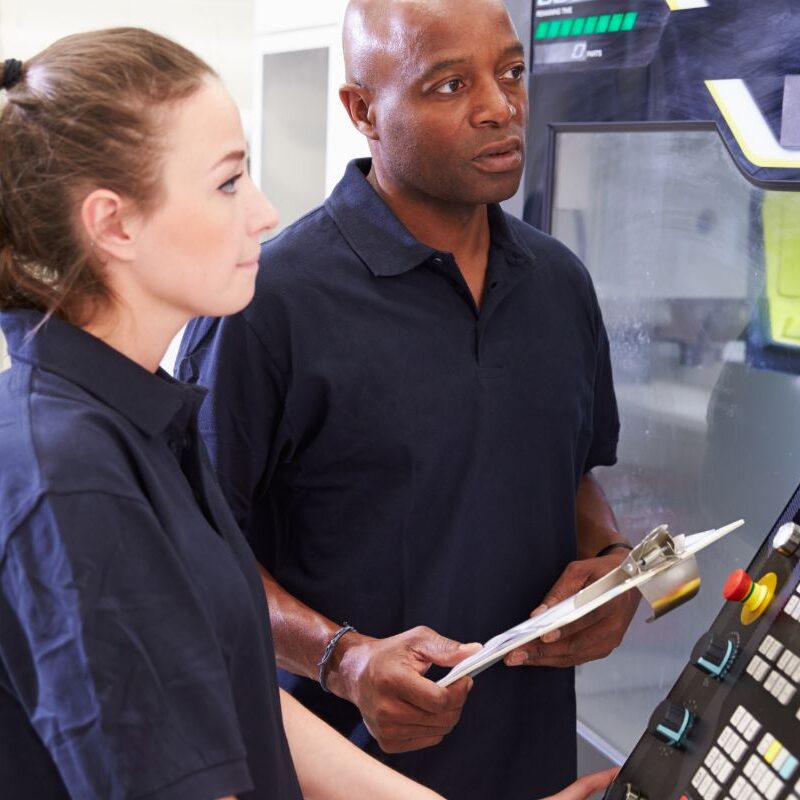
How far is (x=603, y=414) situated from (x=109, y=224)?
2.81 ft

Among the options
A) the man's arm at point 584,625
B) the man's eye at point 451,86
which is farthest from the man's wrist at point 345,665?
the man's eye at point 451,86

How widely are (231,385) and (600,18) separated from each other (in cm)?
73

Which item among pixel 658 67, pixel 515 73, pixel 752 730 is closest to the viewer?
pixel 752 730

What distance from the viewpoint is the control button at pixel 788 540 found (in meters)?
1.04

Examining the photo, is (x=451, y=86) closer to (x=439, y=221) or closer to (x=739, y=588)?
(x=439, y=221)

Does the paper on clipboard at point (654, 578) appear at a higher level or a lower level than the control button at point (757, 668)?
higher

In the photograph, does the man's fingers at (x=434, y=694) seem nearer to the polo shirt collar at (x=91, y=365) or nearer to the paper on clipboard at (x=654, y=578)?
the paper on clipboard at (x=654, y=578)

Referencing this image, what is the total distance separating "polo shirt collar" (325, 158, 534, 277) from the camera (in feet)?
4.45

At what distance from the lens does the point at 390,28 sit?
135 centimetres

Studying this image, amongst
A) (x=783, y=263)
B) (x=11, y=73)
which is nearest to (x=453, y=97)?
(x=783, y=263)

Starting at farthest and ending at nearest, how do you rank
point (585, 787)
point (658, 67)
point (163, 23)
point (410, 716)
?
point (163, 23) → point (658, 67) → point (410, 716) → point (585, 787)

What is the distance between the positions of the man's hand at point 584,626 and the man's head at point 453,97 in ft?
1.45

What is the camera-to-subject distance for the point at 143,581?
78 cm

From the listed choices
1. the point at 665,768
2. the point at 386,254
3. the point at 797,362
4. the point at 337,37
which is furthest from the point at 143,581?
the point at 337,37
